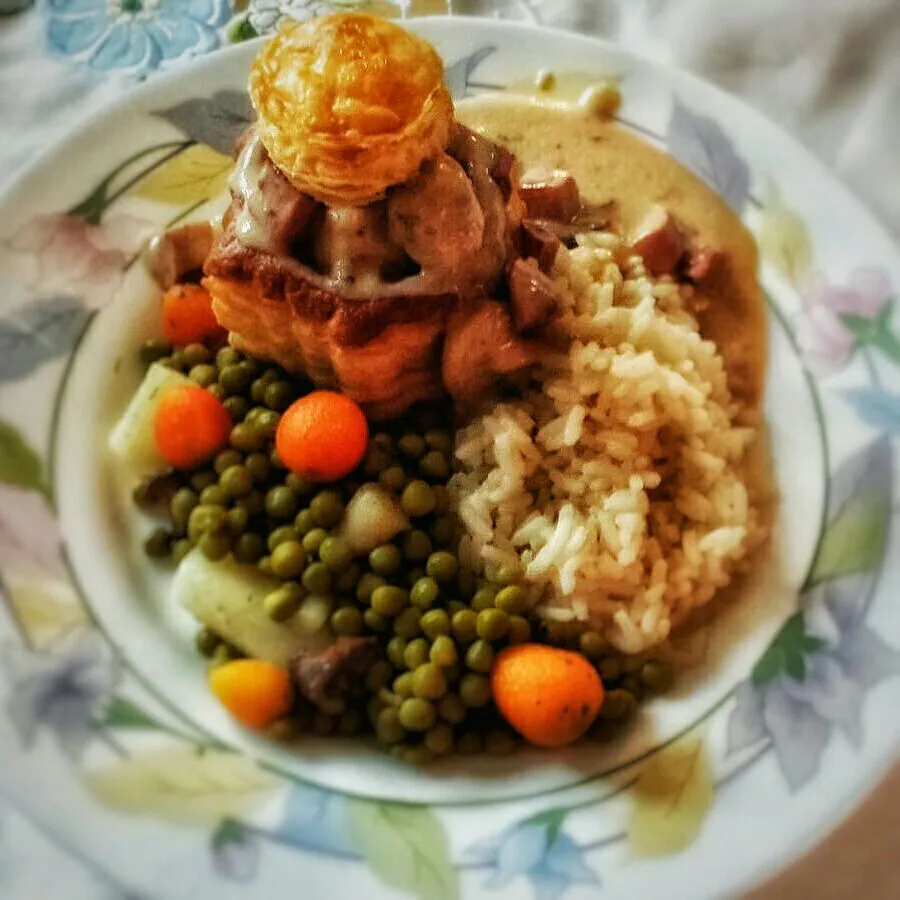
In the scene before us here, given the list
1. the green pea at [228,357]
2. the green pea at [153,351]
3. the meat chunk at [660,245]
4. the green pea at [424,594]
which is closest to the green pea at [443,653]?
→ the green pea at [424,594]

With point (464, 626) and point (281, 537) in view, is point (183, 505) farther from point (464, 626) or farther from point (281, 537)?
point (464, 626)

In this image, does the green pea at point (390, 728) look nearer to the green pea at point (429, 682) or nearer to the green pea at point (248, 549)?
the green pea at point (429, 682)

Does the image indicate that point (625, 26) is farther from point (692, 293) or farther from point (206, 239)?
point (206, 239)

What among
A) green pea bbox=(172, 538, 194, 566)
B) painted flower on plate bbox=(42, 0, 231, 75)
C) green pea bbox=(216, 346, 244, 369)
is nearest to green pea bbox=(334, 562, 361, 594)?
green pea bbox=(172, 538, 194, 566)

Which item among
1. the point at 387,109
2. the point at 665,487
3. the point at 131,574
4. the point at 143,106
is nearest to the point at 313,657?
the point at 131,574

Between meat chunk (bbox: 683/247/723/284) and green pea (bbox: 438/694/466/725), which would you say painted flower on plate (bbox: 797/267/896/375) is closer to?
meat chunk (bbox: 683/247/723/284)

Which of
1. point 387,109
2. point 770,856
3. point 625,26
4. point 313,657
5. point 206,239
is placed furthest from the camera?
point 625,26
